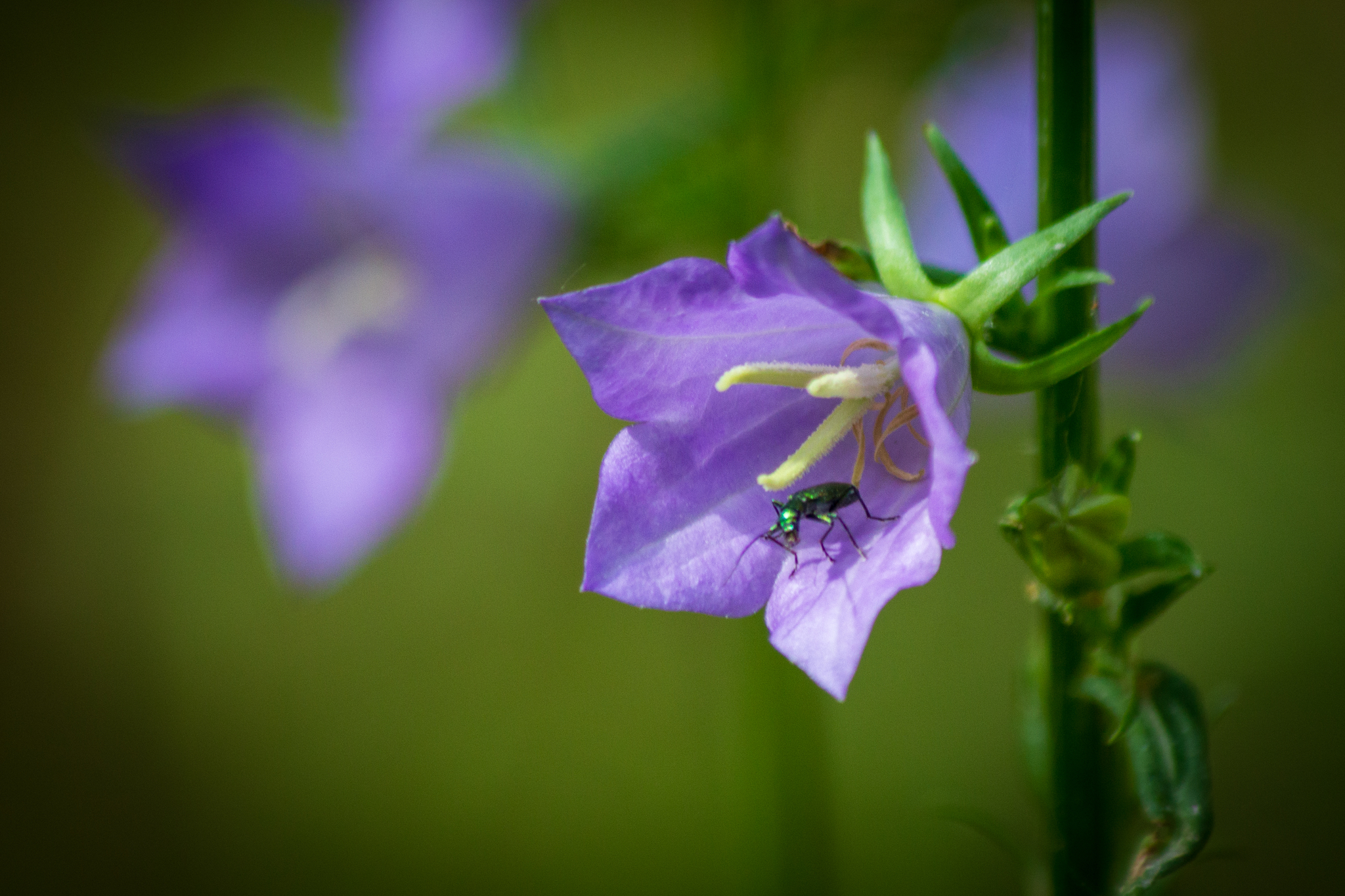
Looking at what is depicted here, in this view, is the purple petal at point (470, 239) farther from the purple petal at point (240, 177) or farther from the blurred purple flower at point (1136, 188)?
the blurred purple flower at point (1136, 188)

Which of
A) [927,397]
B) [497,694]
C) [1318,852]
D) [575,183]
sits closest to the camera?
[927,397]

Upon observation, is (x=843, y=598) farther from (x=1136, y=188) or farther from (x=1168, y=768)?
(x=1136, y=188)

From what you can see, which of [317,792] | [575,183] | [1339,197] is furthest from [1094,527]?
[1339,197]

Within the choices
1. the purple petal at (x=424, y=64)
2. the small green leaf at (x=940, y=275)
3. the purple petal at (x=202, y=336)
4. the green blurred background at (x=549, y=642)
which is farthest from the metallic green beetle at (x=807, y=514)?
the green blurred background at (x=549, y=642)

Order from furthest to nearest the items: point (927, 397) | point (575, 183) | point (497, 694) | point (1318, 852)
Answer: point (497, 694) → point (1318, 852) → point (575, 183) → point (927, 397)

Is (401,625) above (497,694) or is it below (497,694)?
above

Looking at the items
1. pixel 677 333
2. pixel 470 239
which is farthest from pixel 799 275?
Result: pixel 470 239

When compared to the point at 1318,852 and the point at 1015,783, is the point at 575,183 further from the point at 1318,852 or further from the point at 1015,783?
the point at 1318,852
